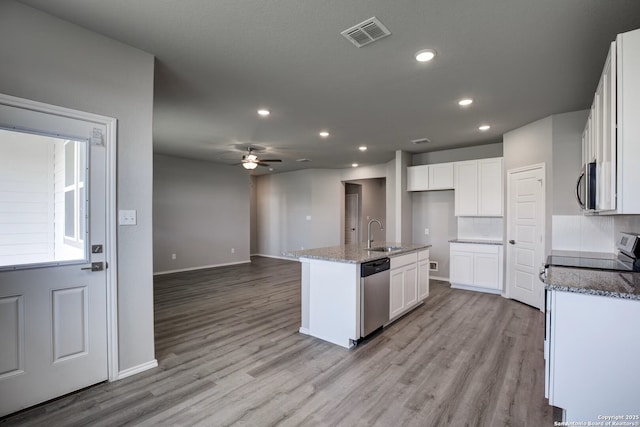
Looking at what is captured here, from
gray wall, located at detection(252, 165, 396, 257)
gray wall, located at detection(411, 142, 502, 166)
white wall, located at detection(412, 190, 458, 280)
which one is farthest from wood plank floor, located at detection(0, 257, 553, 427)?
gray wall, located at detection(252, 165, 396, 257)

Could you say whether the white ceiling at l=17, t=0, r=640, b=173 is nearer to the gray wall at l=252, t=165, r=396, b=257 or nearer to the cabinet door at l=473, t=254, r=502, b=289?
the cabinet door at l=473, t=254, r=502, b=289

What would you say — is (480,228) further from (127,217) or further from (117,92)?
(117,92)

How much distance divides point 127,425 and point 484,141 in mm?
6065

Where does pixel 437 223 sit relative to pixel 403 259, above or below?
above

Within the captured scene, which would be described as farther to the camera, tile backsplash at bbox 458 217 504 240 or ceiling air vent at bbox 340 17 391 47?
tile backsplash at bbox 458 217 504 240

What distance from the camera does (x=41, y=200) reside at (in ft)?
7.00

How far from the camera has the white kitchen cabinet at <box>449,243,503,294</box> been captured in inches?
199

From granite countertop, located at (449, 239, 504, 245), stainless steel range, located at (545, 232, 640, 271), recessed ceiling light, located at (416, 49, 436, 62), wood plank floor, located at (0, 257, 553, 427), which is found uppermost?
recessed ceiling light, located at (416, 49, 436, 62)

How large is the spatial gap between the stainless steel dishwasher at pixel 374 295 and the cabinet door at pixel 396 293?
120mm

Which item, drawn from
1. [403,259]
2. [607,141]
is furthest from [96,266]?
[607,141]

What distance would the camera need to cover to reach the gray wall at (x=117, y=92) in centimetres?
197

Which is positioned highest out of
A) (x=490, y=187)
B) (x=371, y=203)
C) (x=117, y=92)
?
(x=117, y=92)

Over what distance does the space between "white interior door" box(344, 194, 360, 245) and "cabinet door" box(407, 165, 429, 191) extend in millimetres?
3404

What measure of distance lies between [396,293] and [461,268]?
93.4 inches
